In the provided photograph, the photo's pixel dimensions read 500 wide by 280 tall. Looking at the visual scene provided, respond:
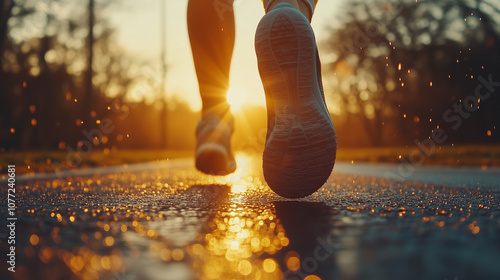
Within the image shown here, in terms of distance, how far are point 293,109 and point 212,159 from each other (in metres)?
1.06

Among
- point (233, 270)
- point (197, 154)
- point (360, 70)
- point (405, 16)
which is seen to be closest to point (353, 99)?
point (360, 70)

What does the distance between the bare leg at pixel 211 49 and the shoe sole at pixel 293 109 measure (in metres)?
1.14

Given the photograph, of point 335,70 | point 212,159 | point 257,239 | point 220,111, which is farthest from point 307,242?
point 335,70

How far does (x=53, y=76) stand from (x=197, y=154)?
2161 cm

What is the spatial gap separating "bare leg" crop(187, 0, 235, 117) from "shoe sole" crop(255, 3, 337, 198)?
1135mm

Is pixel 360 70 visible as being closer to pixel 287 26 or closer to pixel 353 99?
pixel 353 99

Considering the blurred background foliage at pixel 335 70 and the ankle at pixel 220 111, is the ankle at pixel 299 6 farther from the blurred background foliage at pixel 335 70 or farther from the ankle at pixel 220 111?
the blurred background foliage at pixel 335 70

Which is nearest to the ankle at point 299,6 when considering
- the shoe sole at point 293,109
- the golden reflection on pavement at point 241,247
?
the shoe sole at point 293,109

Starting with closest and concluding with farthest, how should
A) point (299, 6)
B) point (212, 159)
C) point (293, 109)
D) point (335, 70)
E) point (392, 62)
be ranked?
1. point (293, 109)
2. point (299, 6)
3. point (212, 159)
4. point (392, 62)
5. point (335, 70)

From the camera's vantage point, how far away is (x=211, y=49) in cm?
301

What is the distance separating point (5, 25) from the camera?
15.1 m

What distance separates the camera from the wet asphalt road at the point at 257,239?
92 centimetres

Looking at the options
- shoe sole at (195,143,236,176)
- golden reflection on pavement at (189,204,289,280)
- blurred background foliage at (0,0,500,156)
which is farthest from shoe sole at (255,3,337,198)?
blurred background foliage at (0,0,500,156)

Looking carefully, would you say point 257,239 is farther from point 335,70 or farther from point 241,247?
point 335,70
